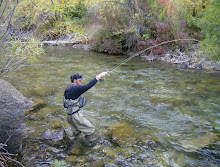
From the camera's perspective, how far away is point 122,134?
5137 mm

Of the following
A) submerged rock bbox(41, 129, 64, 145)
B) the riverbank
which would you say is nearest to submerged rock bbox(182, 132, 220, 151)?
submerged rock bbox(41, 129, 64, 145)

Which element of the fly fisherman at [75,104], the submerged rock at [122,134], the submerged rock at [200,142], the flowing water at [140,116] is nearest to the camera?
the flowing water at [140,116]

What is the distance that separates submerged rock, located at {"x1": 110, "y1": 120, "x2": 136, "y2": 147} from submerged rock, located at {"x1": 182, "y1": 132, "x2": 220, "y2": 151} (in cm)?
122

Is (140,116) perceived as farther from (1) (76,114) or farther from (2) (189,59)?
(2) (189,59)

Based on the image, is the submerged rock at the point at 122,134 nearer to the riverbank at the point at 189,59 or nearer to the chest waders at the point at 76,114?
the chest waders at the point at 76,114

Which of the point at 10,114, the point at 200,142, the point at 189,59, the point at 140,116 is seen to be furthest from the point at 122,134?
the point at 189,59

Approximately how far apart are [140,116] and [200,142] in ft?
6.07

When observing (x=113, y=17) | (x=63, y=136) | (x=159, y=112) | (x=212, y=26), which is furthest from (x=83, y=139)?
(x=113, y=17)

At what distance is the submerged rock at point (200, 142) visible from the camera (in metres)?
4.67

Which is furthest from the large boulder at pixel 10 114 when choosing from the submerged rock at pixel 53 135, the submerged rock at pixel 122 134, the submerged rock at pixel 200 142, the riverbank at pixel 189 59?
the riverbank at pixel 189 59

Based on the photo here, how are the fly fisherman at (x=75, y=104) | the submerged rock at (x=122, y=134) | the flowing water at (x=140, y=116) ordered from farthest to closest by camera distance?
1. the submerged rock at (x=122, y=134)
2. the fly fisherman at (x=75, y=104)
3. the flowing water at (x=140, y=116)

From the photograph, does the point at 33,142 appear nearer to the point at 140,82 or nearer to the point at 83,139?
the point at 83,139

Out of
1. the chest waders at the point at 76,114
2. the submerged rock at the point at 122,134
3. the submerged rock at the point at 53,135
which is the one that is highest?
the chest waders at the point at 76,114

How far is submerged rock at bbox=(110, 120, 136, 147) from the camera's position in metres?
4.82
